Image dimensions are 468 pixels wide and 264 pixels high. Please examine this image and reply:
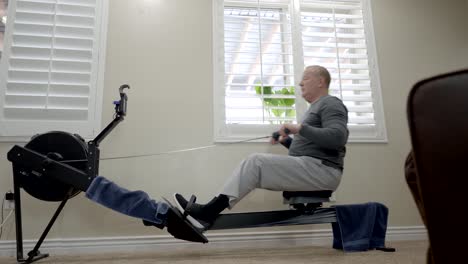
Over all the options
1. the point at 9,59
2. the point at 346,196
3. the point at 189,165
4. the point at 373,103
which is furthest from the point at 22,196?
the point at 373,103

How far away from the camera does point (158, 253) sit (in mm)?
1900

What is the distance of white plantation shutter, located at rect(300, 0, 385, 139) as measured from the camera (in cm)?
247

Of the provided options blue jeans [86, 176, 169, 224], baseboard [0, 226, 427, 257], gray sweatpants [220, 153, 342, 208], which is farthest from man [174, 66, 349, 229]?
baseboard [0, 226, 427, 257]

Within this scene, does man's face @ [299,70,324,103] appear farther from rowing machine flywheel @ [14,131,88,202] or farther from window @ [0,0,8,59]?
window @ [0,0,8,59]

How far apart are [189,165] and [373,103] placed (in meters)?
1.58

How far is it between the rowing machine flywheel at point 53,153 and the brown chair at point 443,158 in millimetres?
1638

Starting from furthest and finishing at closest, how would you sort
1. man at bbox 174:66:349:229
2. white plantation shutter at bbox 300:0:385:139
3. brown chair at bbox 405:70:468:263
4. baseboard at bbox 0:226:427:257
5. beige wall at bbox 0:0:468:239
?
white plantation shutter at bbox 300:0:385:139 → beige wall at bbox 0:0:468:239 → baseboard at bbox 0:226:427:257 → man at bbox 174:66:349:229 → brown chair at bbox 405:70:468:263

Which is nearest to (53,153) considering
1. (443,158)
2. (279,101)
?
(279,101)

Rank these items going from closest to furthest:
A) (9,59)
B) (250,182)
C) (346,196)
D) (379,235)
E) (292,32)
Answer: (250,182) < (379,235) < (9,59) < (346,196) < (292,32)

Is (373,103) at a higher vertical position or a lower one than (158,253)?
higher

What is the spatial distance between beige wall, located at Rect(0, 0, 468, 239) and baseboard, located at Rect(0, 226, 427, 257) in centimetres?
5

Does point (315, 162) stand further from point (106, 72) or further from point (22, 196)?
point (22, 196)

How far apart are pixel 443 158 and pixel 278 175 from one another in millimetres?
1164

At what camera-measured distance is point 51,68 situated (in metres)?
2.15
